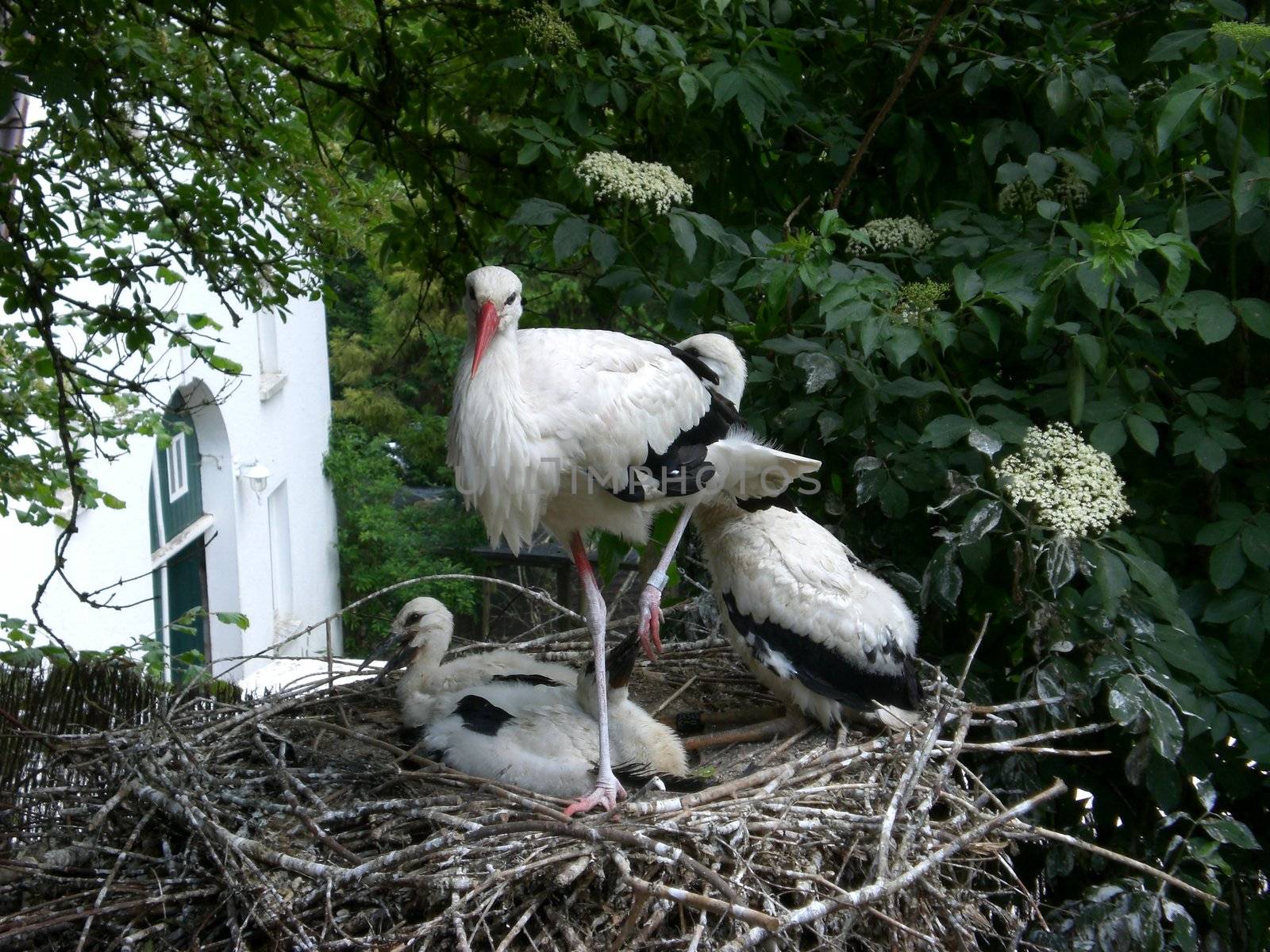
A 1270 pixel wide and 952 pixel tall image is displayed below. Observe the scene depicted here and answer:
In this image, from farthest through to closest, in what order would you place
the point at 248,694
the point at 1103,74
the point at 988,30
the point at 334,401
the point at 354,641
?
the point at 334,401, the point at 354,641, the point at 248,694, the point at 988,30, the point at 1103,74

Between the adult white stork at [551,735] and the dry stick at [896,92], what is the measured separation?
1710 mm

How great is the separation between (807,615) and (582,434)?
3.15 ft

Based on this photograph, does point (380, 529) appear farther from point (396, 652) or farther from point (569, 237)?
point (569, 237)

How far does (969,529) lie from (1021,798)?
2.78 ft

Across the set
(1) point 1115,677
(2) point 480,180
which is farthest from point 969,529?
(2) point 480,180

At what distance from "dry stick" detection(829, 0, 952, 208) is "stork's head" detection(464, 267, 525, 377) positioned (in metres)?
1.34

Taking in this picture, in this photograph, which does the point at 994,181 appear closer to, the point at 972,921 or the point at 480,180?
the point at 480,180

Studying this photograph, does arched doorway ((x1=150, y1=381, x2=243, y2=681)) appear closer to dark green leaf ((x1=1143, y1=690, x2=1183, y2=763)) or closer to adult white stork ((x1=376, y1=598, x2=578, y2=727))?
adult white stork ((x1=376, y1=598, x2=578, y2=727))

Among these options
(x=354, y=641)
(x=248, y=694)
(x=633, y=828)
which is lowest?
(x=354, y=641)

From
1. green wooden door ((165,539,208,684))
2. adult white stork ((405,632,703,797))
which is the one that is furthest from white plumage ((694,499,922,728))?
green wooden door ((165,539,208,684))

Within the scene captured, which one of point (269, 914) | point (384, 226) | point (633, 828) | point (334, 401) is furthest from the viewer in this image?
point (334, 401)

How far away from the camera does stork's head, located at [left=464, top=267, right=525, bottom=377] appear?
324 centimetres

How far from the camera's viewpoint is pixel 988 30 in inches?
163

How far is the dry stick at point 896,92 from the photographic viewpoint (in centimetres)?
392
